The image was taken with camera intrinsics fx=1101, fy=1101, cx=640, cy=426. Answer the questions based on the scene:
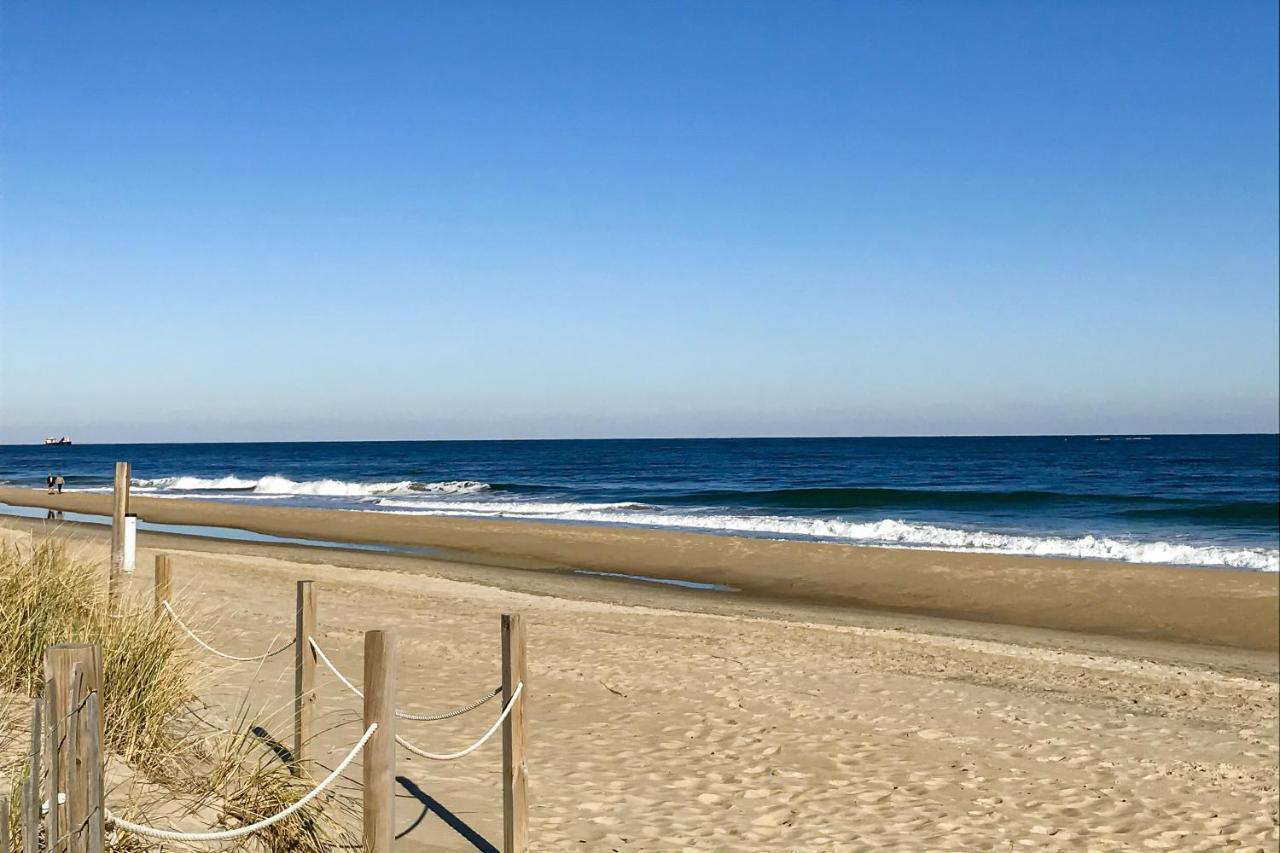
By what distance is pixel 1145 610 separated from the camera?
17547 mm

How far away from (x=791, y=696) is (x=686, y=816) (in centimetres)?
344

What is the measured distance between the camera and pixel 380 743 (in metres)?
4.86

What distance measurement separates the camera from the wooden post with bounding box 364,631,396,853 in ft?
15.8

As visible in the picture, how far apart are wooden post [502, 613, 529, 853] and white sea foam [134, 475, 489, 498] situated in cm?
4798

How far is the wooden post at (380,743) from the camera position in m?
4.81

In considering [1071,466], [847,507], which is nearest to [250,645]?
[847,507]

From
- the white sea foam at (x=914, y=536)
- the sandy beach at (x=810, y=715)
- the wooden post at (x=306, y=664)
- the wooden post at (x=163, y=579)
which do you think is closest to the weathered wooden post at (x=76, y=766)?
the sandy beach at (x=810, y=715)

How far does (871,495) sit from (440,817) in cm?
4051

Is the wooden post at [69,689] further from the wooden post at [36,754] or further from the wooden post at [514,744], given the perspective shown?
the wooden post at [514,744]

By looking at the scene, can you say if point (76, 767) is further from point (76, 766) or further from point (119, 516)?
point (119, 516)

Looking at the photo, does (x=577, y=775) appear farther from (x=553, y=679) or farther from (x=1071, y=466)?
(x=1071, y=466)

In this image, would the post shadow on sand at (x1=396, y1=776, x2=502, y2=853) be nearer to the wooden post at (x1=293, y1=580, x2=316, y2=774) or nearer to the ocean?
the wooden post at (x1=293, y1=580, x2=316, y2=774)

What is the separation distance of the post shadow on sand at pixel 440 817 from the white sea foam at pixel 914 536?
67.2 feet

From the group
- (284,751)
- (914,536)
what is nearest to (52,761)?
(284,751)
